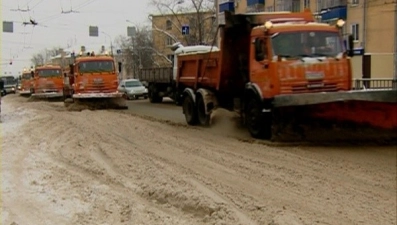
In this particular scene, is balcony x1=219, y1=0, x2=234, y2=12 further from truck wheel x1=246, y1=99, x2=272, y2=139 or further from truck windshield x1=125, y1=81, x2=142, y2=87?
truck wheel x1=246, y1=99, x2=272, y2=139

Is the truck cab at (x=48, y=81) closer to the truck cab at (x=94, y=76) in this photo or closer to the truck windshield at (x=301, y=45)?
the truck cab at (x=94, y=76)

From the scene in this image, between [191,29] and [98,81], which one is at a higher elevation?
[191,29]

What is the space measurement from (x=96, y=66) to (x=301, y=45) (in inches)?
609

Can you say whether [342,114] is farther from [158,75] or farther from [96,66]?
[158,75]

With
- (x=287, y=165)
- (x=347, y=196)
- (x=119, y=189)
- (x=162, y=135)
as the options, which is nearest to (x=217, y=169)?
(x=287, y=165)

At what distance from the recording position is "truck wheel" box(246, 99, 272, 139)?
1250cm

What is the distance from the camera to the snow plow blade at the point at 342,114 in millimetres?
10953

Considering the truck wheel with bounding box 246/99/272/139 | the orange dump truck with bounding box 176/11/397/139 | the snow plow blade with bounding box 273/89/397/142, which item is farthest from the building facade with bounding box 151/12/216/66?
the snow plow blade with bounding box 273/89/397/142

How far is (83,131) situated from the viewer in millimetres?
15195

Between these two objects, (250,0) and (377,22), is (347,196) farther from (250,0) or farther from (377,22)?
(250,0)

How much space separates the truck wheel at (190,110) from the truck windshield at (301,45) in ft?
→ 15.7

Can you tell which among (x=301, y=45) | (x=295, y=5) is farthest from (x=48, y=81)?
(x=301, y=45)

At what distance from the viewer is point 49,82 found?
123ft

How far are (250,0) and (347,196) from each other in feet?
151
